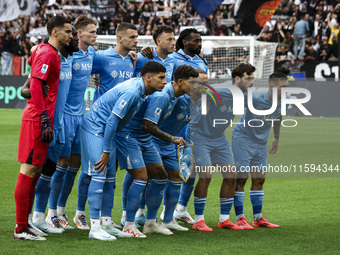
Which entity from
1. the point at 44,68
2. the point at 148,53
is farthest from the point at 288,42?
the point at 44,68

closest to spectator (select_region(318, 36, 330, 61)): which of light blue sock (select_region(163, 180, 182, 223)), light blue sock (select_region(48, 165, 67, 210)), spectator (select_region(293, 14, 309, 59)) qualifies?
spectator (select_region(293, 14, 309, 59))

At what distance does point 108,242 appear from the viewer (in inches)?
239

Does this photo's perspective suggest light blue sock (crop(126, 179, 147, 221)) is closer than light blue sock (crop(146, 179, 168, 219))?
Yes

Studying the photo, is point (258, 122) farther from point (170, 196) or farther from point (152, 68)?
point (152, 68)

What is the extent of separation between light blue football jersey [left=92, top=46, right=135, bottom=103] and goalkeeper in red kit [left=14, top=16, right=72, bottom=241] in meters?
1.30

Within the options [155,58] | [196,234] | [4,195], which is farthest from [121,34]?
[4,195]

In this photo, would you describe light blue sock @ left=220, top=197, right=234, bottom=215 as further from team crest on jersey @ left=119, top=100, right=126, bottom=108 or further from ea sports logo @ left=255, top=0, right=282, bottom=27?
ea sports logo @ left=255, top=0, right=282, bottom=27

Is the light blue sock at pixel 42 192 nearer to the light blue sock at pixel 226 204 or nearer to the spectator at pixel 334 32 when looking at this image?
the light blue sock at pixel 226 204

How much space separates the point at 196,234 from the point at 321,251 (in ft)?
4.78

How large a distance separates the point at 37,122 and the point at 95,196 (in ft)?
3.11

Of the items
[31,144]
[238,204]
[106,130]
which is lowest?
[238,204]

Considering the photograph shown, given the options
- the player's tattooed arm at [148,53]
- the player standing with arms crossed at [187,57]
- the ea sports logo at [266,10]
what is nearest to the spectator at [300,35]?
the ea sports logo at [266,10]

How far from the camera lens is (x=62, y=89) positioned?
6633 millimetres

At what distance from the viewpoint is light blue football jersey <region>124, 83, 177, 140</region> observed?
6426 mm
